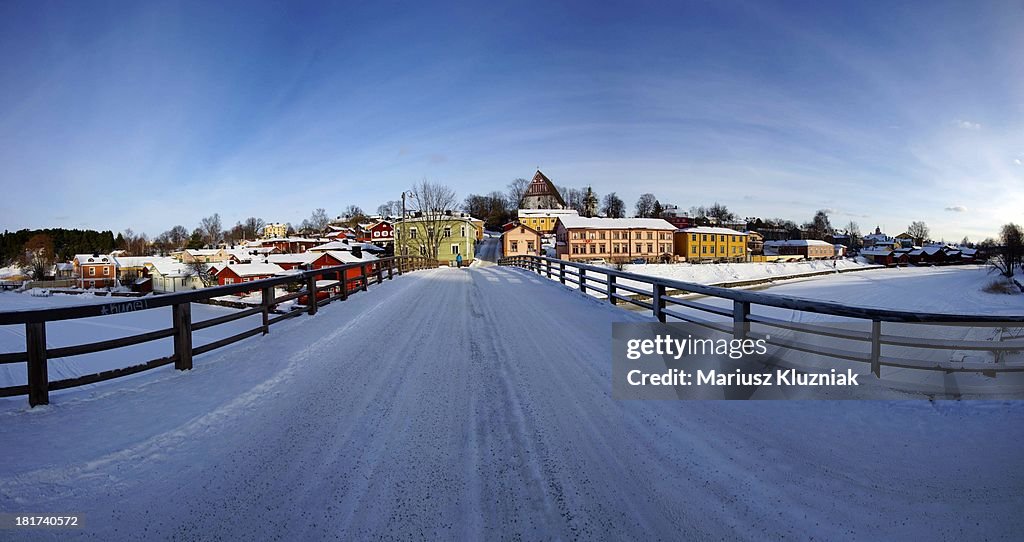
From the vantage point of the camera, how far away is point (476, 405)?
167 inches

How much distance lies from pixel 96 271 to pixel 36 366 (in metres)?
93.1

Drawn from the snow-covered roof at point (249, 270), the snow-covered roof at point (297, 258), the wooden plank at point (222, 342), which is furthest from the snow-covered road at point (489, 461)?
the snow-covered roof at point (297, 258)

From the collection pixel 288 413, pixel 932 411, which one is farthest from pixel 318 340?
pixel 932 411

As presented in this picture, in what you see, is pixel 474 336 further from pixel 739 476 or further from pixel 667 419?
pixel 739 476

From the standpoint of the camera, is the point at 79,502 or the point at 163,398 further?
the point at 163,398

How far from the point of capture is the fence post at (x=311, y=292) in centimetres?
937

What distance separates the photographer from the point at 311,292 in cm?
951

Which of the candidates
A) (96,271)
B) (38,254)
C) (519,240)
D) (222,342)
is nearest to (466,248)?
(519,240)

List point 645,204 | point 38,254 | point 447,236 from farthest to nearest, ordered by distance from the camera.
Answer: point 645,204, point 38,254, point 447,236

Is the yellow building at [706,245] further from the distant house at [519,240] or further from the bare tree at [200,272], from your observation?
the bare tree at [200,272]

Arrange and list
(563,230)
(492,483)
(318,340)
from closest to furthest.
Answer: (492,483) → (318,340) → (563,230)

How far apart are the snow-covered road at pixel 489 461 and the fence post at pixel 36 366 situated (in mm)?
185

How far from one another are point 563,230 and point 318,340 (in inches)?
2298

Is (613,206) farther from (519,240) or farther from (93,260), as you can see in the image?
(93,260)
